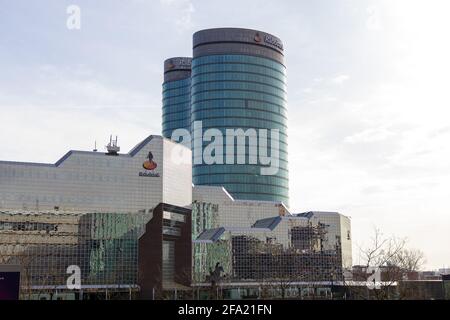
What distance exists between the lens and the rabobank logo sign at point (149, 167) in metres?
127

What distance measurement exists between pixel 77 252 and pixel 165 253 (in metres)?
24.9

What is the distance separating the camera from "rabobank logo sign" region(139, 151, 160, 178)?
12669 cm

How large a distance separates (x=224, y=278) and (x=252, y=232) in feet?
48.7

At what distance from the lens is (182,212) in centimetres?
13650

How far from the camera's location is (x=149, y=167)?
418 ft

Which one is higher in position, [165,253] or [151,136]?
[151,136]
